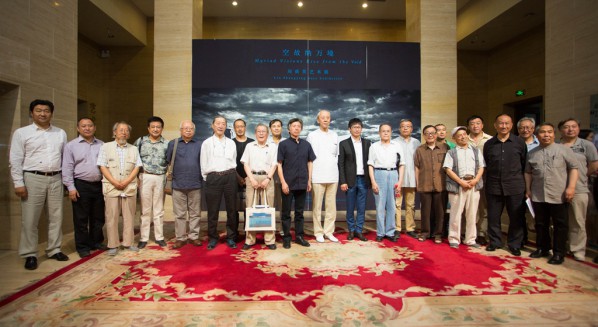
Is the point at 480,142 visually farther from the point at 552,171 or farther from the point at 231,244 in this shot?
the point at 231,244

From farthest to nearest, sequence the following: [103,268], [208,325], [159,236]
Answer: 1. [159,236]
2. [103,268]
3. [208,325]

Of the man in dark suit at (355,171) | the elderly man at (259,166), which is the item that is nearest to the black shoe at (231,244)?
the elderly man at (259,166)

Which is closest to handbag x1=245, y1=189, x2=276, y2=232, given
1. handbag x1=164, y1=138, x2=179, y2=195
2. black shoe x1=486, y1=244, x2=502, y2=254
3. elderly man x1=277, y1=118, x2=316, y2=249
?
elderly man x1=277, y1=118, x2=316, y2=249

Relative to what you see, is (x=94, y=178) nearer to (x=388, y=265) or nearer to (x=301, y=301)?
(x=301, y=301)

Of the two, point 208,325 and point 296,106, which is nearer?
point 208,325

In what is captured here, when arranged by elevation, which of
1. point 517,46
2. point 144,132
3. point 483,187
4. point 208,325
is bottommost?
point 208,325

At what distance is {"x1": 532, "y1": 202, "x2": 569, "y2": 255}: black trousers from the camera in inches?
134

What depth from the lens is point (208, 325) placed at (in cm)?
216

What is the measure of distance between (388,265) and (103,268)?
2948mm

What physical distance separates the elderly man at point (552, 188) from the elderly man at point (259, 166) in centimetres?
302

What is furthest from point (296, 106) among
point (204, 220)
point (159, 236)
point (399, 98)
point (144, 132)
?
point (144, 132)

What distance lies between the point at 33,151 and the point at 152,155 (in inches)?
46.1

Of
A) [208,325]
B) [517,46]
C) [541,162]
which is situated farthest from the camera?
[517,46]

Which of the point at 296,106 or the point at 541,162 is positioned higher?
the point at 296,106
